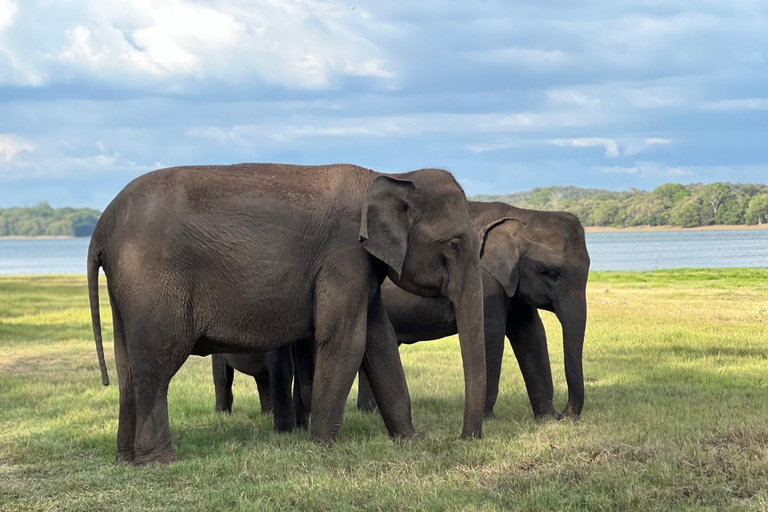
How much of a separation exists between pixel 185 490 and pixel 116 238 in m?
2.49

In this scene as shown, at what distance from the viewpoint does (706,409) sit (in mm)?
11219

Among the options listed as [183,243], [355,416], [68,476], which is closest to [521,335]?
[355,416]

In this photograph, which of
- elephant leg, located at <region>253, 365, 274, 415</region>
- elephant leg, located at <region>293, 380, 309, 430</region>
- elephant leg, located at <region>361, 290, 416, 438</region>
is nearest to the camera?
elephant leg, located at <region>361, 290, 416, 438</region>

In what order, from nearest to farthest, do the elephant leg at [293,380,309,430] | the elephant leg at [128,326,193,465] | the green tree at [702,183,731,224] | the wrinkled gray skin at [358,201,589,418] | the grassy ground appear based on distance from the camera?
the grassy ground < the elephant leg at [128,326,193,465] < the wrinkled gray skin at [358,201,589,418] < the elephant leg at [293,380,309,430] < the green tree at [702,183,731,224]

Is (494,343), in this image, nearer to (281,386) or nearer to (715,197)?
(281,386)

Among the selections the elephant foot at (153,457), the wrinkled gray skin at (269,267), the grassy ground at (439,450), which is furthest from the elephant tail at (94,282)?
the grassy ground at (439,450)

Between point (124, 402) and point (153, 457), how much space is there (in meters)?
0.67

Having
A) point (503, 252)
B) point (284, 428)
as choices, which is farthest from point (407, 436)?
point (503, 252)

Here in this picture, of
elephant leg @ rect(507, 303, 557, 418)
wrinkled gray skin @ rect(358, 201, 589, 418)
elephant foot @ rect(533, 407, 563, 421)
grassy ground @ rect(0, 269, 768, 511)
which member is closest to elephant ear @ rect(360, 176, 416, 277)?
grassy ground @ rect(0, 269, 768, 511)

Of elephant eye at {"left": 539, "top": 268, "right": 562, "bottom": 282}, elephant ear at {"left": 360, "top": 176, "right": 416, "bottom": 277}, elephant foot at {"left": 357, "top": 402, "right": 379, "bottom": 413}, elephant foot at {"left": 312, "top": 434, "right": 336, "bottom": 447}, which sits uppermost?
elephant ear at {"left": 360, "top": 176, "right": 416, "bottom": 277}

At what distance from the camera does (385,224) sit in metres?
9.18

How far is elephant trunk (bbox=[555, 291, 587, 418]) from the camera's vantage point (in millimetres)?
10664

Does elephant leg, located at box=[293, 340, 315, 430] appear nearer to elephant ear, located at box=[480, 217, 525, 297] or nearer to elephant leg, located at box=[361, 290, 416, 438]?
elephant leg, located at box=[361, 290, 416, 438]

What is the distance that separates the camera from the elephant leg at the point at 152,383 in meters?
8.97
